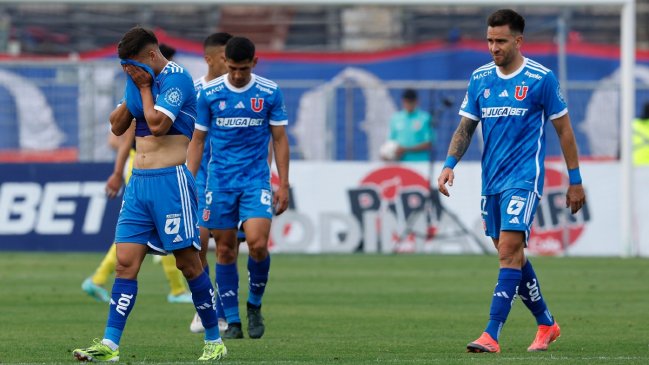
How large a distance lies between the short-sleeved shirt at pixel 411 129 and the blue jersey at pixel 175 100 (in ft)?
46.5

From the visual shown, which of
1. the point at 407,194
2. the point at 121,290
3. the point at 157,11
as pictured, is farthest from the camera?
the point at 157,11

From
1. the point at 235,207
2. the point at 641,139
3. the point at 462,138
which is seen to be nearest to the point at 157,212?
the point at 235,207

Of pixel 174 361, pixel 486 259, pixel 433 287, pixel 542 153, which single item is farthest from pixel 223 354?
pixel 486 259

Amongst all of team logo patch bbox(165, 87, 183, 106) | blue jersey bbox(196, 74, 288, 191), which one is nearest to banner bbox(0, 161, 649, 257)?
blue jersey bbox(196, 74, 288, 191)

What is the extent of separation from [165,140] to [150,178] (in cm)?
28

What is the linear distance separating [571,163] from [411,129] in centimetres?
1350

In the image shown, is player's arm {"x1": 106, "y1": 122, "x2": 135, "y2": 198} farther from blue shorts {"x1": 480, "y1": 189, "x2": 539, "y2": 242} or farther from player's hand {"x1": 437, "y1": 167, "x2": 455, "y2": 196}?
blue shorts {"x1": 480, "y1": 189, "x2": 539, "y2": 242}

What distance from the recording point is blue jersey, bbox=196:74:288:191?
452 inches

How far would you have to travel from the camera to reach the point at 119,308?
9.19 metres

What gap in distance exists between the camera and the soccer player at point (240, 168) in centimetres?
1148

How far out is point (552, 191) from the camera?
22.5 meters

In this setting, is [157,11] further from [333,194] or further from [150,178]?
[150,178]

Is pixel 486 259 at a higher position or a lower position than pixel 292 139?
lower

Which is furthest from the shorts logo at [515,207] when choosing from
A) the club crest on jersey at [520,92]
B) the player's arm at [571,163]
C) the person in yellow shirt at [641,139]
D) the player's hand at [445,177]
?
the person in yellow shirt at [641,139]
